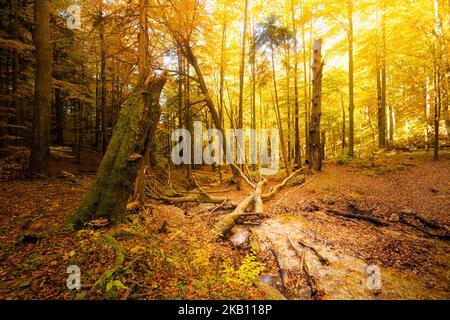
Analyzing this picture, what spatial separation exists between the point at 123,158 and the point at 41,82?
7108 millimetres

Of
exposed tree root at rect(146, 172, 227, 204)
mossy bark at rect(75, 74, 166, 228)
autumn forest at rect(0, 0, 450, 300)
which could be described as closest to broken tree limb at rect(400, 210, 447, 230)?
autumn forest at rect(0, 0, 450, 300)

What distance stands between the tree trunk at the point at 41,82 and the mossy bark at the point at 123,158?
594 centimetres

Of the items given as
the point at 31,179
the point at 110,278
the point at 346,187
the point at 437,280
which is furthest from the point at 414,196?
the point at 31,179

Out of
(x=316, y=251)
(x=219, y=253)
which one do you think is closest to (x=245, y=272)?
(x=219, y=253)

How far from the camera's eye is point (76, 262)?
3.35m

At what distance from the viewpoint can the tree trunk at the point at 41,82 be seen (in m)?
8.61

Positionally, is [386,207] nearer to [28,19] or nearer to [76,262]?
[76,262]

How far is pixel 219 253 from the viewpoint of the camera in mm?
4957

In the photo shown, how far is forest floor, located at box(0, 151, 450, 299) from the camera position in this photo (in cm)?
A: 320

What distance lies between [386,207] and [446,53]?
9128 millimetres

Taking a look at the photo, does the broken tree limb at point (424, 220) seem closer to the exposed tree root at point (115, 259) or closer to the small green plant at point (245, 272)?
the small green plant at point (245, 272)
